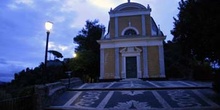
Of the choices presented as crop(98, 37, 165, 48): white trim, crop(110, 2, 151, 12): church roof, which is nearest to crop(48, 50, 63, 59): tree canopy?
crop(110, 2, 151, 12): church roof

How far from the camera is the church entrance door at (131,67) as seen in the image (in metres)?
21.4

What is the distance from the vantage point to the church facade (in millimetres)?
21156

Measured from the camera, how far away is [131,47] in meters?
21.6

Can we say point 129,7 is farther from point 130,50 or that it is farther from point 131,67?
point 131,67

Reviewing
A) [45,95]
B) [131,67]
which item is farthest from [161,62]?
[45,95]

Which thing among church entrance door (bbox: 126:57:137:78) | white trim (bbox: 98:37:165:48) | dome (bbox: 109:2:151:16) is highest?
dome (bbox: 109:2:151:16)

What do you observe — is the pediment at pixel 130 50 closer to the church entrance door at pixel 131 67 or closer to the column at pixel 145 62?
the column at pixel 145 62

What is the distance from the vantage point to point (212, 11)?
7.50 meters

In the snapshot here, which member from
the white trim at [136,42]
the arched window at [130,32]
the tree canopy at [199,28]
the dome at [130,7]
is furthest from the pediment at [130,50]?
the tree canopy at [199,28]

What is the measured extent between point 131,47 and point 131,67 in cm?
214

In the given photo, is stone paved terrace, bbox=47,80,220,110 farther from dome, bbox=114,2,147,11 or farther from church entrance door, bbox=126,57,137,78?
dome, bbox=114,2,147,11

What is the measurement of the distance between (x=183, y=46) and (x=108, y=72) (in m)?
12.7

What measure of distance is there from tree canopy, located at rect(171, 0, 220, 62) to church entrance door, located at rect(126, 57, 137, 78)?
11472 millimetres

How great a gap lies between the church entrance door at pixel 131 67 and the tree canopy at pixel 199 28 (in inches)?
452
